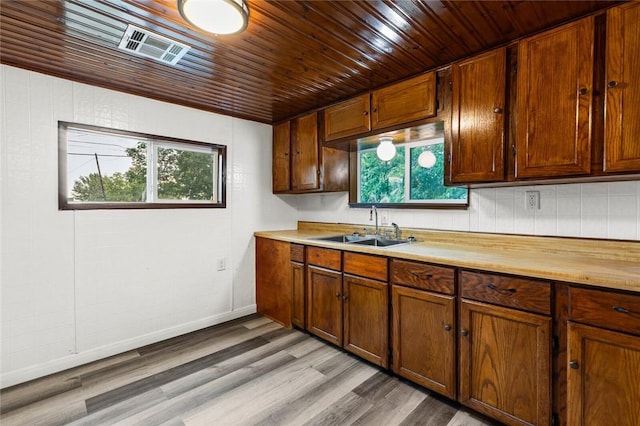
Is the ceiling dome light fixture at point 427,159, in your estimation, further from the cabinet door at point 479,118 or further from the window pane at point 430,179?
the cabinet door at point 479,118

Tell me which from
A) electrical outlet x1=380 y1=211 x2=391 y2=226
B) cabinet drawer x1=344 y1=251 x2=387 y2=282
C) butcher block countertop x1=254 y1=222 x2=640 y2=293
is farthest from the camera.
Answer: electrical outlet x1=380 y1=211 x2=391 y2=226

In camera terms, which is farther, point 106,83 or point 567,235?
point 106,83

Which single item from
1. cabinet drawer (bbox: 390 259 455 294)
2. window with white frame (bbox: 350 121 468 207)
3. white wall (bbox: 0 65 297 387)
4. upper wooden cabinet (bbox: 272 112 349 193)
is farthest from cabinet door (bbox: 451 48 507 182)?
white wall (bbox: 0 65 297 387)

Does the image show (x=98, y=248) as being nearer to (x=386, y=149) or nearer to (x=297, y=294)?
(x=297, y=294)

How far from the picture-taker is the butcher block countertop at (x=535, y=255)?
4.54ft

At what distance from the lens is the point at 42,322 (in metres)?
2.21

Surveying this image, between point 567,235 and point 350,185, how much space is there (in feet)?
6.28

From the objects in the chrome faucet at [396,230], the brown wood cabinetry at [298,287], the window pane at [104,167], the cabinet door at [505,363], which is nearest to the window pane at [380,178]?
the chrome faucet at [396,230]

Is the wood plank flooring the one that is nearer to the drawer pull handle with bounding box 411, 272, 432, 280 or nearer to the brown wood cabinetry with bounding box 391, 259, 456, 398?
the brown wood cabinetry with bounding box 391, 259, 456, 398

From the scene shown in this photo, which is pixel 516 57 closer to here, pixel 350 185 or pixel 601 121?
pixel 601 121

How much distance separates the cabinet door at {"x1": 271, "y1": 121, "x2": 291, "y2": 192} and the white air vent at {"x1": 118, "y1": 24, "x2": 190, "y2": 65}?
1500mm

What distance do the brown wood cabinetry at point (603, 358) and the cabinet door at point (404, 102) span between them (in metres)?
1.44

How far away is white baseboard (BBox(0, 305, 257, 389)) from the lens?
6.96ft

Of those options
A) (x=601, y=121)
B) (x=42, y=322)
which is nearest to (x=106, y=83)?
(x=42, y=322)
